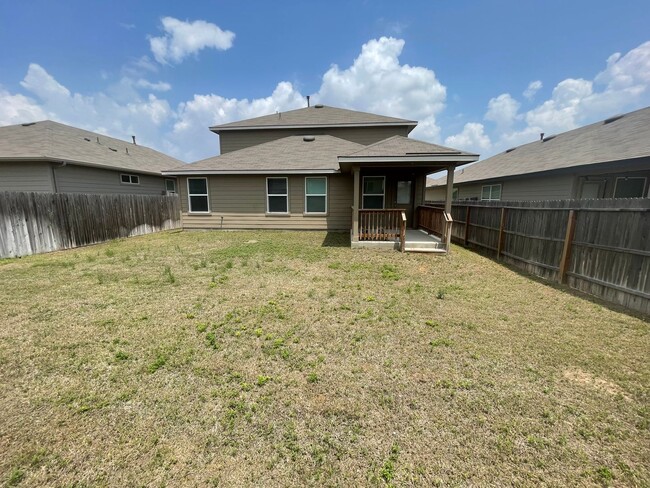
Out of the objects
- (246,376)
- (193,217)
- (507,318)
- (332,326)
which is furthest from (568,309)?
(193,217)

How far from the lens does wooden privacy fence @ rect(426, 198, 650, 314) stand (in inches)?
173

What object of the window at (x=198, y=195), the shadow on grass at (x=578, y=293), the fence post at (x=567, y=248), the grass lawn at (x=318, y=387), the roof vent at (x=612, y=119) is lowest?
the grass lawn at (x=318, y=387)

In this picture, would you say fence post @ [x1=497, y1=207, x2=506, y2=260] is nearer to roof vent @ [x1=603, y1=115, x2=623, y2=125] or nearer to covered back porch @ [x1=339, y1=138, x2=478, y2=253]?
covered back porch @ [x1=339, y1=138, x2=478, y2=253]

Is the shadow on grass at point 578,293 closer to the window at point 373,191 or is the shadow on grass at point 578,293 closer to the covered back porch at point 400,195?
the covered back porch at point 400,195

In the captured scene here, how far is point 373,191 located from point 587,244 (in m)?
7.40

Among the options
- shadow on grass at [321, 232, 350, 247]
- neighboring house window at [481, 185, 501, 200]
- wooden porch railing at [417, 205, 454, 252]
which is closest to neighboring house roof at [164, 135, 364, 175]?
shadow on grass at [321, 232, 350, 247]

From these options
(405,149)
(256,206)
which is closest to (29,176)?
(256,206)

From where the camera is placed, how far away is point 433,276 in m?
6.20

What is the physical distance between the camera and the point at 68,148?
1341 cm

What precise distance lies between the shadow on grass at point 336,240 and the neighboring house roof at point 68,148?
11.9m

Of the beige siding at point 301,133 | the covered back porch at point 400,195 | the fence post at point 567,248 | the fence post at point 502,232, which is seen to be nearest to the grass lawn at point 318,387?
the fence post at point 567,248

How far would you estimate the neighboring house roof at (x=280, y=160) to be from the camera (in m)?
11.8

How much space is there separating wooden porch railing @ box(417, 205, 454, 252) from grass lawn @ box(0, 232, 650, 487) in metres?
2.96

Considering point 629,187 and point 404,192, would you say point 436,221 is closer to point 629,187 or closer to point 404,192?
point 404,192
